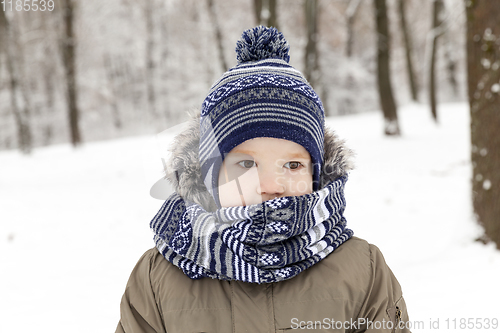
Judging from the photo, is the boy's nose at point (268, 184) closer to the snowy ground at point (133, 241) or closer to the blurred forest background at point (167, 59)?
the snowy ground at point (133, 241)

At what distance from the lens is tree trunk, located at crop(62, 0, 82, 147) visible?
12477 mm

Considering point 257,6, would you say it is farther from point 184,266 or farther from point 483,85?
point 184,266

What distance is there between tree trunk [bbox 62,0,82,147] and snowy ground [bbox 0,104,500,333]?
5055mm

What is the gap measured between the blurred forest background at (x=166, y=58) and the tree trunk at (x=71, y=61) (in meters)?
0.04

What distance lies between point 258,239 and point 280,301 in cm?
25

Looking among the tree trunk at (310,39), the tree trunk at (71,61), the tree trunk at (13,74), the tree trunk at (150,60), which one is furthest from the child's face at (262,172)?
the tree trunk at (150,60)

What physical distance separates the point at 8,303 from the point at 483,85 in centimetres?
426

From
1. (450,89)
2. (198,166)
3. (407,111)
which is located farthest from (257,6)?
(450,89)

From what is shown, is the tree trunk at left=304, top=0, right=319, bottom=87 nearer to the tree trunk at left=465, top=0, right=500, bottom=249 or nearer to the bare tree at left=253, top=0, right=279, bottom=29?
the bare tree at left=253, top=0, right=279, bottom=29

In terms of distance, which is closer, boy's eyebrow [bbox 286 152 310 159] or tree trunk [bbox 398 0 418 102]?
boy's eyebrow [bbox 286 152 310 159]

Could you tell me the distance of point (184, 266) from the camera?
142cm

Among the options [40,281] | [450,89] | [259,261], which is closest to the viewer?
[259,261]

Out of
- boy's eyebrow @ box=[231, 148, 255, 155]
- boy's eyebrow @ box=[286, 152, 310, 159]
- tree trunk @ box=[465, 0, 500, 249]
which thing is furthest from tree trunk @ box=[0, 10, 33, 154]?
boy's eyebrow @ box=[286, 152, 310, 159]

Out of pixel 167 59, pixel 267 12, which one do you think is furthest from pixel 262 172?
pixel 167 59
